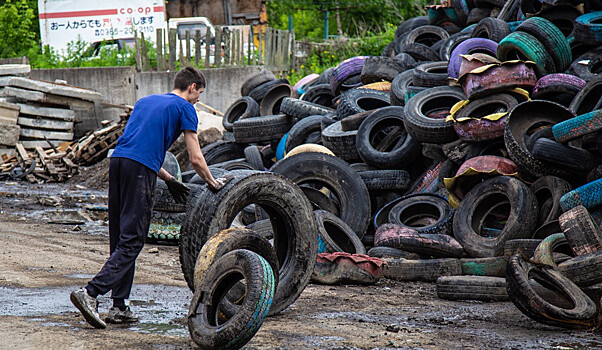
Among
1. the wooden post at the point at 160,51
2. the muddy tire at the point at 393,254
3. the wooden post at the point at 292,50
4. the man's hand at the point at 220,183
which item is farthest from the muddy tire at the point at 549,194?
the wooden post at the point at 292,50

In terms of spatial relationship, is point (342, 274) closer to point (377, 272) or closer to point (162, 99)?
point (377, 272)

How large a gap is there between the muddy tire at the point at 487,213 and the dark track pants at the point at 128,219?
3905 millimetres

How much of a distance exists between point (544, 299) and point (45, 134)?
14.4m

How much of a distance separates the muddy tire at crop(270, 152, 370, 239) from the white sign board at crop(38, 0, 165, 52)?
19.7 metres

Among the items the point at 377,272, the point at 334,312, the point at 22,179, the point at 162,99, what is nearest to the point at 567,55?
the point at 377,272

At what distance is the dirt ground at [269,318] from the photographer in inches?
171

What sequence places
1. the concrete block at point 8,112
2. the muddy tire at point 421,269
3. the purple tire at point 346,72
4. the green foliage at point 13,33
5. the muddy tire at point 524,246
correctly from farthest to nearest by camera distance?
the green foliage at point 13,33
the concrete block at point 8,112
the purple tire at point 346,72
the muddy tire at point 421,269
the muddy tire at point 524,246

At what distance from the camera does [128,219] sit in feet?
15.8

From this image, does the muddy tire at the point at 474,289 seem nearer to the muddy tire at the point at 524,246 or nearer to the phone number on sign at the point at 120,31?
the muddy tire at the point at 524,246

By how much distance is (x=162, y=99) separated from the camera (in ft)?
16.3

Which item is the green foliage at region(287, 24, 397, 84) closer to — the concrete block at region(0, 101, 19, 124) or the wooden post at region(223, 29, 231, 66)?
the wooden post at region(223, 29, 231, 66)

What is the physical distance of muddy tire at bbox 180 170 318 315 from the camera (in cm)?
510

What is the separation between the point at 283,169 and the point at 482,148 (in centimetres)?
248

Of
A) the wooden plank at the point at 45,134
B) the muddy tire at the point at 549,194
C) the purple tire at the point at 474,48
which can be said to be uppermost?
the purple tire at the point at 474,48
